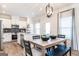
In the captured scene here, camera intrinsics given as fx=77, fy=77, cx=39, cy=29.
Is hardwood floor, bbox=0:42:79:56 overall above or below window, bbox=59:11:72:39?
below

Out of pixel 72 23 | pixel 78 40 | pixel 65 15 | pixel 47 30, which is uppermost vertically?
pixel 65 15

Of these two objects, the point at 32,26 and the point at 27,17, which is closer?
the point at 27,17

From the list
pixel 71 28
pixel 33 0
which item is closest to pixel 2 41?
pixel 33 0

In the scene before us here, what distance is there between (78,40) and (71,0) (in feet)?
7.28

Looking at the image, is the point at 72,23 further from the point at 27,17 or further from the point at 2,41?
the point at 2,41

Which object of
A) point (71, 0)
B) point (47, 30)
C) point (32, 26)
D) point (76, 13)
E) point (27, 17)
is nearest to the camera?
point (71, 0)

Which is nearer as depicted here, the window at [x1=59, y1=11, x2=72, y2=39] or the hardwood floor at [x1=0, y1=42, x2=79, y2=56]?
the hardwood floor at [x1=0, y1=42, x2=79, y2=56]

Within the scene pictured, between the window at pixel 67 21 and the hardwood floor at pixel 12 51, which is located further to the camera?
the window at pixel 67 21

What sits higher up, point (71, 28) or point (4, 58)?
point (71, 28)

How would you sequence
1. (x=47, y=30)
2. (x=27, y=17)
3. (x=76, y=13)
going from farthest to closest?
(x=76, y=13) < (x=47, y=30) < (x=27, y=17)

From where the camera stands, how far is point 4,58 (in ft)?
3.08

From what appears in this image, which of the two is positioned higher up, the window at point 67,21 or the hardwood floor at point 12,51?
the window at point 67,21

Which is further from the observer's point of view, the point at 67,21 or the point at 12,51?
the point at 67,21

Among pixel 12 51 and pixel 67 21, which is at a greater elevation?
pixel 67 21
